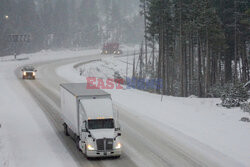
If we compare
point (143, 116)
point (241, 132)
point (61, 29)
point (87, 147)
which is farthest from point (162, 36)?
point (61, 29)

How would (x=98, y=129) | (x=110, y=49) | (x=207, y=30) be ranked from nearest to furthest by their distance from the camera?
(x=98, y=129) → (x=207, y=30) → (x=110, y=49)

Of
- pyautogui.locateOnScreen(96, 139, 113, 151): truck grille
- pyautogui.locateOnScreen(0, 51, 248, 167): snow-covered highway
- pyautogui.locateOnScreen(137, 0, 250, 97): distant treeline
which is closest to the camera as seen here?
pyautogui.locateOnScreen(96, 139, 113, 151): truck grille

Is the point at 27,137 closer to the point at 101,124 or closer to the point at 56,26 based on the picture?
the point at 101,124

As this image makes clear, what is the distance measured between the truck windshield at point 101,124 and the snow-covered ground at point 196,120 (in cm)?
465

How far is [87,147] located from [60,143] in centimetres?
380

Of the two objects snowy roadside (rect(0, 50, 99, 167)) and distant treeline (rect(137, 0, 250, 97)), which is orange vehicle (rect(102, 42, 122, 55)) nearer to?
distant treeline (rect(137, 0, 250, 97))

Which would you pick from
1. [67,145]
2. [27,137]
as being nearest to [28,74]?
[27,137]

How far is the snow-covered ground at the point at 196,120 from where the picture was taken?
1987 centimetres

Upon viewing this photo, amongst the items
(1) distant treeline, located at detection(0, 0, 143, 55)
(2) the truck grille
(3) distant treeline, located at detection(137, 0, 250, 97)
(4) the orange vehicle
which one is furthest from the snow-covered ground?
(1) distant treeline, located at detection(0, 0, 143, 55)

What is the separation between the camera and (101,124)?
1780 centimetres

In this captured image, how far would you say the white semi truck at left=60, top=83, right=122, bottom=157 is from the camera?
17062mm

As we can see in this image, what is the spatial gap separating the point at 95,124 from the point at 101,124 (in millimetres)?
273

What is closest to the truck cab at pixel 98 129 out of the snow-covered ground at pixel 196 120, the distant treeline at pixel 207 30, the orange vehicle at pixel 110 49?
the snow-covered ground at pixel 196 120

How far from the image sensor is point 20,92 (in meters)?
38.3
